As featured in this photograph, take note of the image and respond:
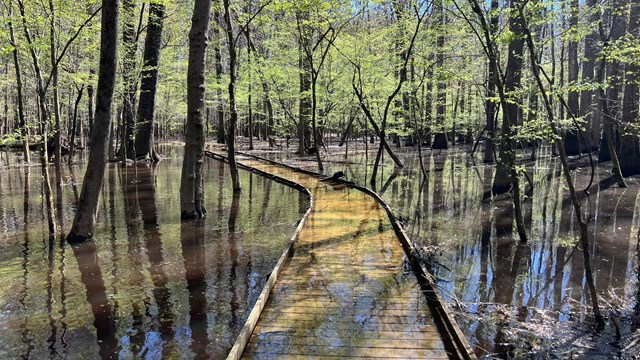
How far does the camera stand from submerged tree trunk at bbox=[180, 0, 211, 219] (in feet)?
34.2

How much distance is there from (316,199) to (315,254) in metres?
5.00

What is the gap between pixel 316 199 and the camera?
12.1 metres

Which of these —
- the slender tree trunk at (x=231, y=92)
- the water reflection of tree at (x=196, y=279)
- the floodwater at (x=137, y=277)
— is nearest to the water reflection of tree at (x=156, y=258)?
the floodwater at (x=137, y=277)


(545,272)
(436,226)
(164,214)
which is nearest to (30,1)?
(164,214)

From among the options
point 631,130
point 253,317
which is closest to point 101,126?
point 253,317

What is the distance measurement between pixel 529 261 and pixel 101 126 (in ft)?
26.7

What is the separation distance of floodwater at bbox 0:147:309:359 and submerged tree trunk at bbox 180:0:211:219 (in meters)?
0.64

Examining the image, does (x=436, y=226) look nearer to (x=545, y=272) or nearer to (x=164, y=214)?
(x=545, y=272)

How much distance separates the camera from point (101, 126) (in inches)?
342

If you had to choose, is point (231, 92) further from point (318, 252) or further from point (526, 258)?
point (526, 258)

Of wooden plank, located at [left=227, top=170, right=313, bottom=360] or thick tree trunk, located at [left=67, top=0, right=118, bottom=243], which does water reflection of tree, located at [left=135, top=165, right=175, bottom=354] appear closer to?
wooden plank, located at [left=227, top=170, right=313, bottom=360]

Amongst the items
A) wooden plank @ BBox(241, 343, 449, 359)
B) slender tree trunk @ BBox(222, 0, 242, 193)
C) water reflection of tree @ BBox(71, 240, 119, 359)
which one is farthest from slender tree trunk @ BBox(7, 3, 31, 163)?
wooden plank @ BBox(241, 343, 449, 359)

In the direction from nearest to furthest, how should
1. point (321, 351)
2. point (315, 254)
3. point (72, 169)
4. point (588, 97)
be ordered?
point (321, 351) → point (315, 254) → point (72, 169) → point (588, 97)

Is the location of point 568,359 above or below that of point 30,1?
below
